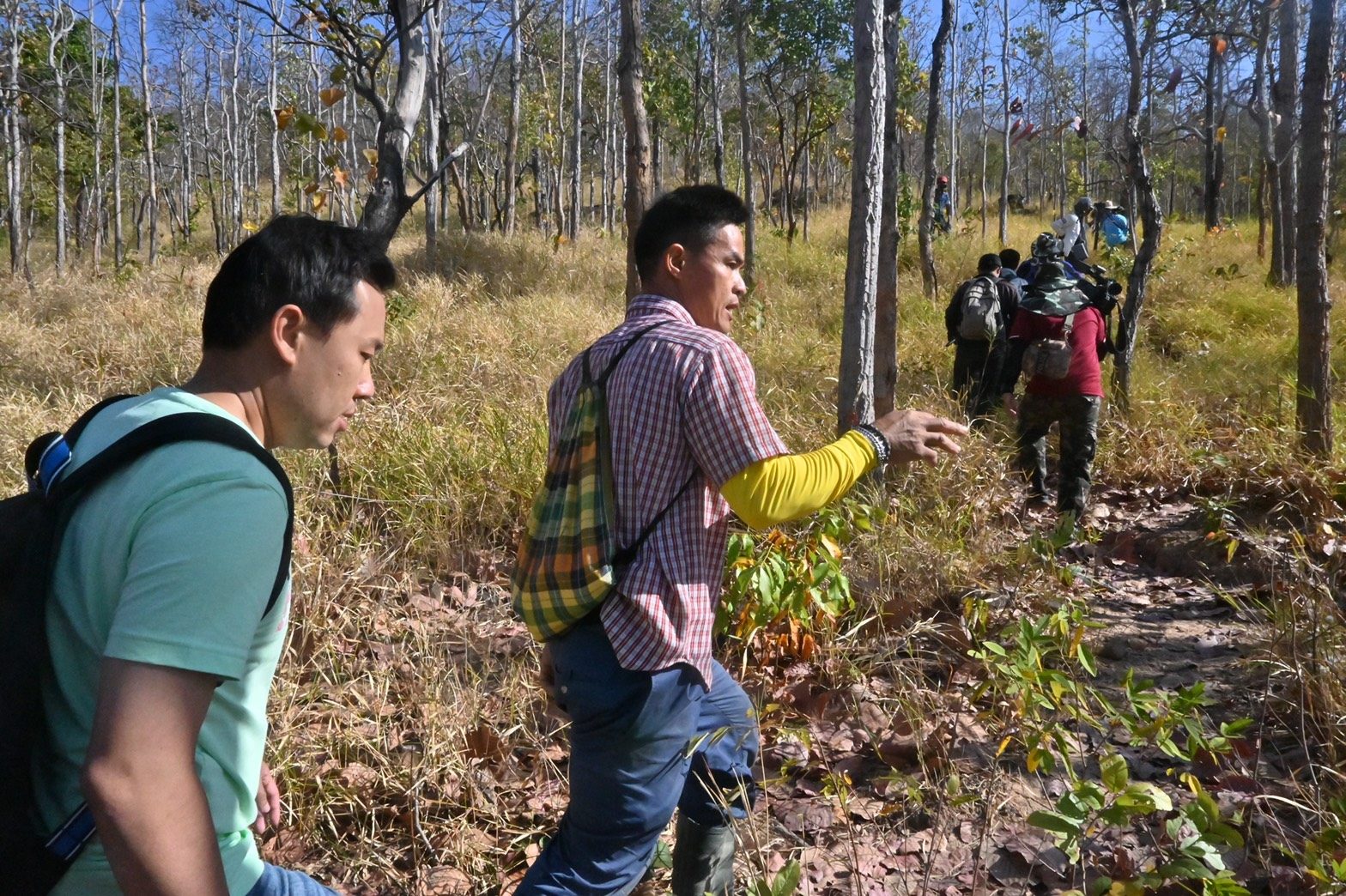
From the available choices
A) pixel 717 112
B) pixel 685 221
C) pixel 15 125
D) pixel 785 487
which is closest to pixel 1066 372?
pixel 685 221

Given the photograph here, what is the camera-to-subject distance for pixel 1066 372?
546 cm

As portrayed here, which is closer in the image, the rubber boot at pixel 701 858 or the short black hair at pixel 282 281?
the short black hair at pixel 282 281

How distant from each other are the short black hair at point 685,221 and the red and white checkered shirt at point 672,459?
0.81ft

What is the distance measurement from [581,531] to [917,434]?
2.33ft

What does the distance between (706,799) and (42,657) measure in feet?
5.10

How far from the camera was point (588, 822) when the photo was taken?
1844 millimetres

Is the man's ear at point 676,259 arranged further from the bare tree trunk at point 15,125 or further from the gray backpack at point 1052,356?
the bare tree trunk at point 15,125

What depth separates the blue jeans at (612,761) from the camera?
5.84 feet

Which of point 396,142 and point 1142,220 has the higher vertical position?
point 396,142

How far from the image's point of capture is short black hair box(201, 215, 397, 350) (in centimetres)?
121

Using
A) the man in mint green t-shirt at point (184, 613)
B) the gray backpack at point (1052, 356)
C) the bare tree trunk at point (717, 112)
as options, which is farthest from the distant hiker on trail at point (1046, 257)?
the bare tree trunk at point (717, 112)

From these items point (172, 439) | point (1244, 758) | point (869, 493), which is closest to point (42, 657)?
point (172, 439)

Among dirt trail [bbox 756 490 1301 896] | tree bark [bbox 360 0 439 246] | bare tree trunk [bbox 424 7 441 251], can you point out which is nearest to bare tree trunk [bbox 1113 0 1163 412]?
dirt trail [bbox 756 490 1301 896]

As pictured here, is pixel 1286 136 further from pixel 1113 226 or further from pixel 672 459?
pixel 672 459
